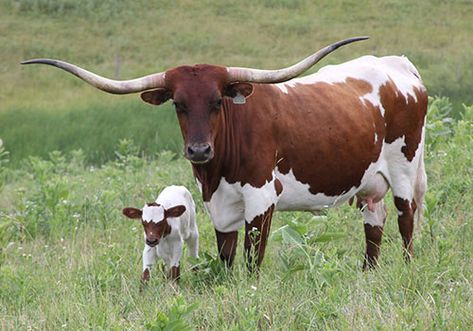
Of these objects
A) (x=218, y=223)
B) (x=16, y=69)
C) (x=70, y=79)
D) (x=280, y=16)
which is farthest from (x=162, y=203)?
(x=280, y=16)

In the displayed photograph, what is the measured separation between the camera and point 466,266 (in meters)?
6.02

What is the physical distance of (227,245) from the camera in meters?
6.73

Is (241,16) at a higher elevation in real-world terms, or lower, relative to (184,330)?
lower

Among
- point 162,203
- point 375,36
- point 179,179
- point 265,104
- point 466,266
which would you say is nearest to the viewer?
point 466,266

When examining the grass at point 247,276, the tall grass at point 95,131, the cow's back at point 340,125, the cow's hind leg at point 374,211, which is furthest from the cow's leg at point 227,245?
the tall grass at point 95,131

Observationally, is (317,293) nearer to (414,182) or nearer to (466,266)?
(466,266)

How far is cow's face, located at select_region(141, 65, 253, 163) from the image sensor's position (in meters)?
5.86

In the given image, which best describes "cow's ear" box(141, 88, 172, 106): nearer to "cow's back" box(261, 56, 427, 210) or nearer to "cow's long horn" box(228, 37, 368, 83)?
"cow's long horn" box(228, 37, 368, 83)

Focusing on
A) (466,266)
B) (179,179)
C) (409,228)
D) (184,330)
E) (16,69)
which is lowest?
(16,69)

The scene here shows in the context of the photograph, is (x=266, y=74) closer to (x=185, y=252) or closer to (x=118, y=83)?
(x=118, y=83)

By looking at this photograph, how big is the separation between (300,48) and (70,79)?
8.05m

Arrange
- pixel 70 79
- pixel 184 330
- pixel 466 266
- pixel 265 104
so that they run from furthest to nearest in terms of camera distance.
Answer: pixel 70 79
pixel 265 104
pixel 466 266
pixel 184 330

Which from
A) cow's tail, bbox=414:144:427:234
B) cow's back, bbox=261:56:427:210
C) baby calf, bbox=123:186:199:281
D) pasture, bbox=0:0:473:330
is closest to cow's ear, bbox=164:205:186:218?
baby calf, bbox=123:186:199:281

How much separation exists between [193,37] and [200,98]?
98.7 feet
